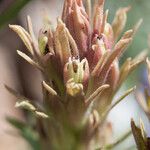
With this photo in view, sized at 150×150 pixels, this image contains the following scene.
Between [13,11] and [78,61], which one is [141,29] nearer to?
[13,11]

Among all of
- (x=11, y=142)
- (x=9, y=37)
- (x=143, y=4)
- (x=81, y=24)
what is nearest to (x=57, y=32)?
(x=81, y=24)

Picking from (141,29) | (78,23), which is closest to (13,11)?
(78,23)

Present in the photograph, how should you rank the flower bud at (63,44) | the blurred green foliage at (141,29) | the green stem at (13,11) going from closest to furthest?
1. the flower bud at (63,44)
2. the green stem at (13,11)
3. the blurred green foliage at (141,29)

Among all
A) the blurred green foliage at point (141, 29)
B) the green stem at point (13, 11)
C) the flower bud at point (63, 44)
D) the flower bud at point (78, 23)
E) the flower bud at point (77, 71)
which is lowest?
the flower bud at point (77, 71)

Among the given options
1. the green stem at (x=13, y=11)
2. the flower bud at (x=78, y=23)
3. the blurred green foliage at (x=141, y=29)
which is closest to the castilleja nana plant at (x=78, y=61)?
the flower bud at (x=78, y=23)

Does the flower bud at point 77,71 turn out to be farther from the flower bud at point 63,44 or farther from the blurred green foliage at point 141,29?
the blurred green foliage at point 141,29

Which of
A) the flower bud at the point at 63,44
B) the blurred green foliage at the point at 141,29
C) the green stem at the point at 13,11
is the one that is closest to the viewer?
the flower bud at the point at 63,44

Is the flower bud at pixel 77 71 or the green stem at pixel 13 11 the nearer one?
the flower bud at pixel 77 71

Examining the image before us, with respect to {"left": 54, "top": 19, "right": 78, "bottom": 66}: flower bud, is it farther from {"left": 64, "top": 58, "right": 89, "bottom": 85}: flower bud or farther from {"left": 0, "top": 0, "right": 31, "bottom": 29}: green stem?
{"left": 0, "top": 0, "right": 31, "bottom": 29}: green stem
